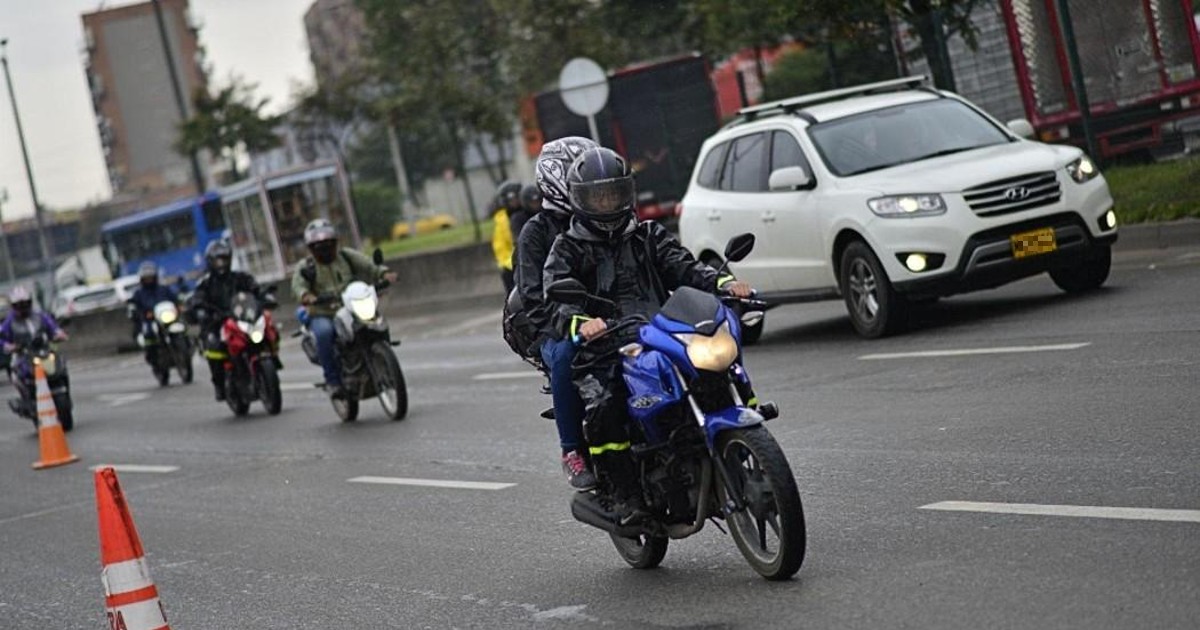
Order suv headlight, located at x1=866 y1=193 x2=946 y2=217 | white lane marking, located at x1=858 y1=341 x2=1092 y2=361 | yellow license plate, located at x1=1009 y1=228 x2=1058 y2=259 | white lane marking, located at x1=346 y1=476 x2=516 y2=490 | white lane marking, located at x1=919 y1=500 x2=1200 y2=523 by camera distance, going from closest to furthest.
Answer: white lane marking, located at x1=919 y1=500 x2=1200 y2=523 < white lane marking, located at x1=346 y1=476 x2=516 y2=490 < white lane marking, located at x1=858 y1=341 x2=1092 y2=361 < yellow license plate, located at x1=1009 y1=228 x2=1058 y2=259 < suv headlight, located at x1=866 y1=193 x2=946 y2=217

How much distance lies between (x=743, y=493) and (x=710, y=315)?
26.0 inches

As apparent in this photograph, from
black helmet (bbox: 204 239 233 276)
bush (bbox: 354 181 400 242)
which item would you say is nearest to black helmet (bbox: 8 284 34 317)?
black helmet (bbox: 204 239 233 276)

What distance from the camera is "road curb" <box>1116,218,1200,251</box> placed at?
672 inches

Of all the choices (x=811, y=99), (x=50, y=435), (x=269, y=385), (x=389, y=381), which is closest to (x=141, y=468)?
(x=389, y=381)

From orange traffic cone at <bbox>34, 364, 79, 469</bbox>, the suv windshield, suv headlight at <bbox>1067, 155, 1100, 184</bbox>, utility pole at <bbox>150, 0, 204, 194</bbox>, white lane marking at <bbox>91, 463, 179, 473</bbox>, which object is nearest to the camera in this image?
suv headlight at <bbox>1067, 155, 1100, 184</bbox>

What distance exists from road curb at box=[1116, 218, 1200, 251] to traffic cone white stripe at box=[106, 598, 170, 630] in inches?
479

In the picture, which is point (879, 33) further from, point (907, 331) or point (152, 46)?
point (152, 46)

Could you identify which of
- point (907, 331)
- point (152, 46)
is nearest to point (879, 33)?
point (907, 331)

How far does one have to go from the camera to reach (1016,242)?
47.3 ft

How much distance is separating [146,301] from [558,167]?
70.8 ft

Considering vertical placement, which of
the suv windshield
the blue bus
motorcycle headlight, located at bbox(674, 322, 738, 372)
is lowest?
motorcycle headlight, located at bbox(674, 322, 738, 372)

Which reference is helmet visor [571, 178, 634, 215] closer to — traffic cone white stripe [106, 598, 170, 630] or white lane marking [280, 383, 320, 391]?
traffic cone white stripe [106, 598, 170, 630]

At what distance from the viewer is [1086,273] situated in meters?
15.2

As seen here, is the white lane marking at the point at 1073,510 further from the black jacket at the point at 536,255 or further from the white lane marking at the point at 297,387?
the white lane marking at the point at 297,387
